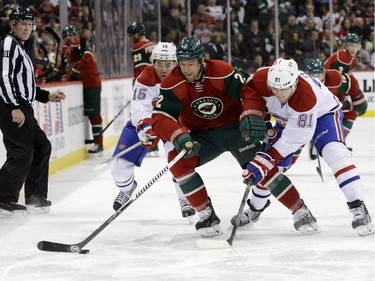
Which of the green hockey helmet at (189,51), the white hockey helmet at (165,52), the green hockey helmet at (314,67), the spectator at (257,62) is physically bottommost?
the spectator at (257,62)

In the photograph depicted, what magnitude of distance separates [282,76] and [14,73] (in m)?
1.60

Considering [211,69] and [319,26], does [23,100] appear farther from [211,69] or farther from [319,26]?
[319,26]

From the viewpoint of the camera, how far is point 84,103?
7617mm

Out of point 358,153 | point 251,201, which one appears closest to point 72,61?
point 358,153

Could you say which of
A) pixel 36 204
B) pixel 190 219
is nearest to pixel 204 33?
pixel 36 204

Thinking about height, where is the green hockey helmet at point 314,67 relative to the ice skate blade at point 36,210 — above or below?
above

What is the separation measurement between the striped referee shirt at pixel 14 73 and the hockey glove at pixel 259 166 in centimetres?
146

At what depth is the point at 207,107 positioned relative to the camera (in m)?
3.88

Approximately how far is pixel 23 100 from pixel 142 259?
1.50m

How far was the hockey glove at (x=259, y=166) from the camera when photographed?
369cm

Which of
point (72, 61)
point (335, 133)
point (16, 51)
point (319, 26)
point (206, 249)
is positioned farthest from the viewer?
point (319, 26)

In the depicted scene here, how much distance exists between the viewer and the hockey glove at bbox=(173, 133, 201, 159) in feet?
12.1

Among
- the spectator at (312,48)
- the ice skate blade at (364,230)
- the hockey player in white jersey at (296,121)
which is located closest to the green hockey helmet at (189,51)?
the hockey player in white jersey at (296,121)

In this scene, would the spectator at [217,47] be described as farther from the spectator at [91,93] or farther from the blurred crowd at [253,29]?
the spectator at [91,93]
